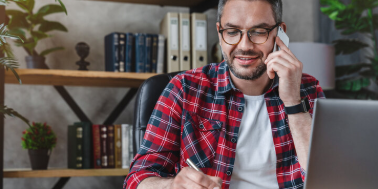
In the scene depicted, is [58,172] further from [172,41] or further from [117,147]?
[172,41]

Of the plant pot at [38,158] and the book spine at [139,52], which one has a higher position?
the book spine at [139,52]

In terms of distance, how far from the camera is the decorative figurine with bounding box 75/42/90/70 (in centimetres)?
192

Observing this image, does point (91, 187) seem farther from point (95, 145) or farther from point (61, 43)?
point (61, 43)

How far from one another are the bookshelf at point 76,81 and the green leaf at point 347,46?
898 mm

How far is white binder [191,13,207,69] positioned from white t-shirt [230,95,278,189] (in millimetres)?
788

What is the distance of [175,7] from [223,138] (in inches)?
51.6

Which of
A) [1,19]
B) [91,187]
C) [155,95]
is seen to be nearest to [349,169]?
[155,95]

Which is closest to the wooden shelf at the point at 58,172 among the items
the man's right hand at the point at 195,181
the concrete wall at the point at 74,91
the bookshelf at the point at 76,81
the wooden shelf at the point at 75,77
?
the bookshelf at the point at 76,81

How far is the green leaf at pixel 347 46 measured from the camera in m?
2.31

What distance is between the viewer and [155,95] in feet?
4.10

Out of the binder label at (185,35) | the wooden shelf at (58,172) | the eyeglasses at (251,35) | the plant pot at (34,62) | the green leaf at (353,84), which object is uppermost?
the binder label at (185,35)

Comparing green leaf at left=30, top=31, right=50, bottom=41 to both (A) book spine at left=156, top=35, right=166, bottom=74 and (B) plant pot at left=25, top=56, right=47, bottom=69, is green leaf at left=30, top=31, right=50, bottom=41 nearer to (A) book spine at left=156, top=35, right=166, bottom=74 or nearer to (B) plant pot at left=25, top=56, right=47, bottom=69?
(B) plant pot at left=25, top=56, right=47, bottom=69

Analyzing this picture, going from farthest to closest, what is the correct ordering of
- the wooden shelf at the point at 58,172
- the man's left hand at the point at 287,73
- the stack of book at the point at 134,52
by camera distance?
1. the stack of book at the point at 134,52
2. the wooden shelf at the point at 58,172
3. the man's left hand at the point at 287,73

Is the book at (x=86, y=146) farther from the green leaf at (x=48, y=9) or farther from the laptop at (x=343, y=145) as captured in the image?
the laptop at (x=343, y=145)
